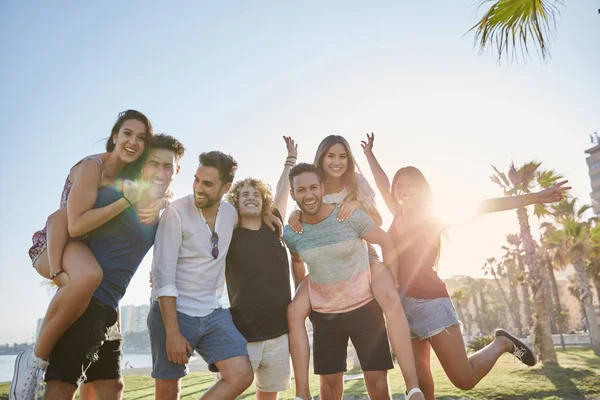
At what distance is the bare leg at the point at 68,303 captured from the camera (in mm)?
3111

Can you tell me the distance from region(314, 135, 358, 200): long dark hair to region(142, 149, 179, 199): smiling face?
169cm

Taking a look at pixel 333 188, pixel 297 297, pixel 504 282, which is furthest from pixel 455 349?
pixel 504 282

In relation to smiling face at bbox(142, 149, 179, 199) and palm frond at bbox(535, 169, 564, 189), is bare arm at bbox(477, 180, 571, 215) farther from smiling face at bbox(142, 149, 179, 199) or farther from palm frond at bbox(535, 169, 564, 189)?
palm frond at bbox(535, 169, 564, 189)

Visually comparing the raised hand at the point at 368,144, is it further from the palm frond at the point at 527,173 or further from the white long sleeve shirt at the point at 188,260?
the palm frond at the point at 527,173

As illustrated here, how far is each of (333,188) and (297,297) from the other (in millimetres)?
1357

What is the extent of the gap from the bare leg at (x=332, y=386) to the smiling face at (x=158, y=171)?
247 cm

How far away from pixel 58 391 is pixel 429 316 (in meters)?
3.53

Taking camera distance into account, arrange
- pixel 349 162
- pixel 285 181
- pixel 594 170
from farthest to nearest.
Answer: pixel 594 170 → pixel 285 181 → pixel 349 162

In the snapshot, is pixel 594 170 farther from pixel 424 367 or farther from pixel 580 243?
pixel 424 367

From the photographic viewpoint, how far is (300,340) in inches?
159

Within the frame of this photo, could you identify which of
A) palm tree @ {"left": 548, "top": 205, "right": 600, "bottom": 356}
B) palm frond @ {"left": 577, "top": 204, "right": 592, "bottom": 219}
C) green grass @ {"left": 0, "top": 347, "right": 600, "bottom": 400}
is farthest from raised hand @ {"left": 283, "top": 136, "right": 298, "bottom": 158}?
palm frond @ {"left": 577, "top": 204, "right": 592, "bottom": 219}

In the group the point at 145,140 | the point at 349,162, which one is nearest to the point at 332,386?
the point at 349,162

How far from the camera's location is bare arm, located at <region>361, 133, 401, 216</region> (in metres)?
5.31

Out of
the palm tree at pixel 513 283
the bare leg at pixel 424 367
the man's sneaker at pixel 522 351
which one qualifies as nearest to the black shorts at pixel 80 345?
the bare leg at pixel 424 367
